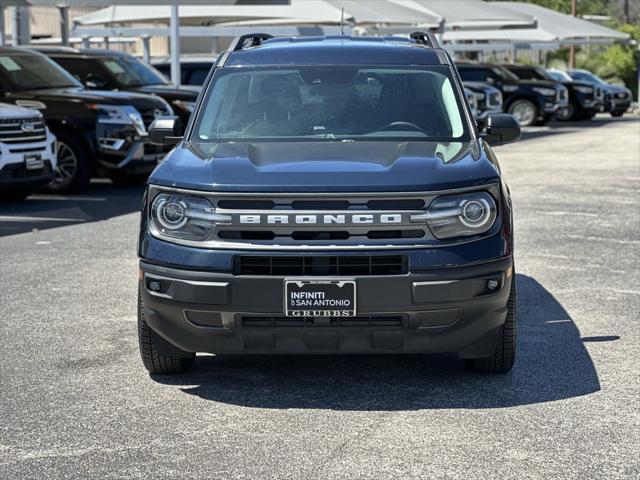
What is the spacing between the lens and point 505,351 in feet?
20.3

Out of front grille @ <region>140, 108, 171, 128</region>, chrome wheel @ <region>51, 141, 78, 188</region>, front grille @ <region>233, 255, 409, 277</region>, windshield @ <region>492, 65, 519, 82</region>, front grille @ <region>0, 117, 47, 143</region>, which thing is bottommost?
windshield @ <region>492, 65, 519, 82</region>

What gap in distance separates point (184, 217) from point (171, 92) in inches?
523

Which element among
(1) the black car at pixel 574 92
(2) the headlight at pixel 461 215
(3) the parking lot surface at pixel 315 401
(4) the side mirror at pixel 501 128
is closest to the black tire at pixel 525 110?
(1) the black car at pixel 574 92

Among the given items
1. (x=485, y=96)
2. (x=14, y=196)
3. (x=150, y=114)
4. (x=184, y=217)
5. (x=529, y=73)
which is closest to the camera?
(x=184, y=217)

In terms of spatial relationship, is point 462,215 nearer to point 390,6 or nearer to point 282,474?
point 282,474

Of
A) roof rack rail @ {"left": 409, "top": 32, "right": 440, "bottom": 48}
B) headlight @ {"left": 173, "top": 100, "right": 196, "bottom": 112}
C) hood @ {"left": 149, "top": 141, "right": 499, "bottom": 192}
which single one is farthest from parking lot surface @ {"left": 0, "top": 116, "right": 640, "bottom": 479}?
headlight @ {"left": 173, "top": 100, "right": 196, "bottom": 112}

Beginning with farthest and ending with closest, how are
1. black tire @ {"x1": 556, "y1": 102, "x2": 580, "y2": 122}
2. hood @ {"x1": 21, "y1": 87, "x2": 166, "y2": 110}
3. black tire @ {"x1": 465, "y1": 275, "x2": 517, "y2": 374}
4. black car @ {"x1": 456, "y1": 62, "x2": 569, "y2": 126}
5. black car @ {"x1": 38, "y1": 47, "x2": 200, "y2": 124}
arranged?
black tire @ {"x1": 556, "y1": 102, "x2": 580, "y2": 122}, black car @ {"x1": 456, "y1": 62, "x2": 569, "y2": 126}, black car @ {"x1": 38, "y1": 47, "x2": 200, "y2": 124}, hood @ {"x1": 21, "y1": 87, "x2": 166, "y2": 110}, black tire @ {"x1": 465, "y1": 275, "x2": 517, "y2": 374}

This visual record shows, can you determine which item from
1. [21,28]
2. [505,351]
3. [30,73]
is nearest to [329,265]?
[505,351]

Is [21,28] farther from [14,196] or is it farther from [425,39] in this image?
[425,39]

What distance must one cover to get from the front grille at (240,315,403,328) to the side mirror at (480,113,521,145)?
6.63 ft

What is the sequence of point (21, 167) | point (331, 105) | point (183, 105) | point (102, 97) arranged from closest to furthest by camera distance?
point (331, 105) < point (21, 167) < point (102, 97) < point (183, 105)

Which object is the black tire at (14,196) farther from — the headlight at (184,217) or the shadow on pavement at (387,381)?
the headlight at (184,217)

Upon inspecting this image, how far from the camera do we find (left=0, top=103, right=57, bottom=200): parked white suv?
14.2m

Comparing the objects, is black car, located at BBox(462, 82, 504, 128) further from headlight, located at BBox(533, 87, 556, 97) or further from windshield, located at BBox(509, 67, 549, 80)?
windshield, located at BBox(509, 67, 549, 80)
